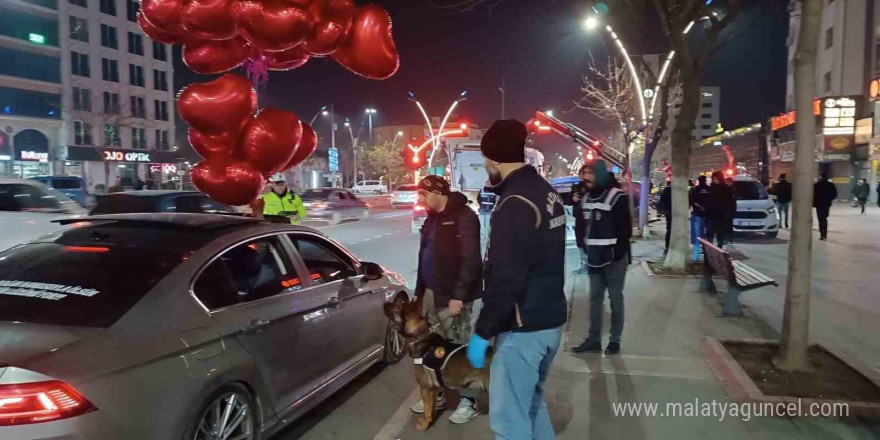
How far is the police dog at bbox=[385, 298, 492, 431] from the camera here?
12.9ft

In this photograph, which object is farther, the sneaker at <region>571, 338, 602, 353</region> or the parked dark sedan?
the parked dark sedan

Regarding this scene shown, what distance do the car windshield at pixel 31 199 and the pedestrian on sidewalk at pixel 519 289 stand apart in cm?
926

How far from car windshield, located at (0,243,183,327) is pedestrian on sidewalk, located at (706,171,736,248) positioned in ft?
35.0

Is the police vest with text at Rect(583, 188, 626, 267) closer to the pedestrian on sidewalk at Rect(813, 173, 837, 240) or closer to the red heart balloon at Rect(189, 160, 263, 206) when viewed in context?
the red heart balloon at Rect(189, 160, 263, 206)

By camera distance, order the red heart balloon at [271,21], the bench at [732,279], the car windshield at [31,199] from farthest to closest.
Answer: the car windshield at [31,199]
the bench at [732,279]
the red heart balloon at [271,21]

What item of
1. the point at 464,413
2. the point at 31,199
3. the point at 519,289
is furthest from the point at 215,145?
the point at 31,199

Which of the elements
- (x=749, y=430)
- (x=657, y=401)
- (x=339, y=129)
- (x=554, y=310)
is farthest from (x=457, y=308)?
(x=339, y=129)

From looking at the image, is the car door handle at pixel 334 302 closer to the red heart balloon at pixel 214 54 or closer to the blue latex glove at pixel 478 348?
the blue latex glove at pixel 478 348

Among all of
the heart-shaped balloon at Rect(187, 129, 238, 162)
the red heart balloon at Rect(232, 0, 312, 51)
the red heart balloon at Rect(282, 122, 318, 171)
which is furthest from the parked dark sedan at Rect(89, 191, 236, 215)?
the red heart balloon at Rect(232, 0, 312, 51)

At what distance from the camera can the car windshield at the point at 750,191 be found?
53.3 ft

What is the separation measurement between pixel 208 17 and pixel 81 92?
49398mm

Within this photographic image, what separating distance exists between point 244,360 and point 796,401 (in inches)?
155

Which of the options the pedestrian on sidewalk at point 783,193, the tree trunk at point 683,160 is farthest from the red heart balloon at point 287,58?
the pedestrian on sidewalk at point 783,193

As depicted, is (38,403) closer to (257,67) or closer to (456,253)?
(456,253)
